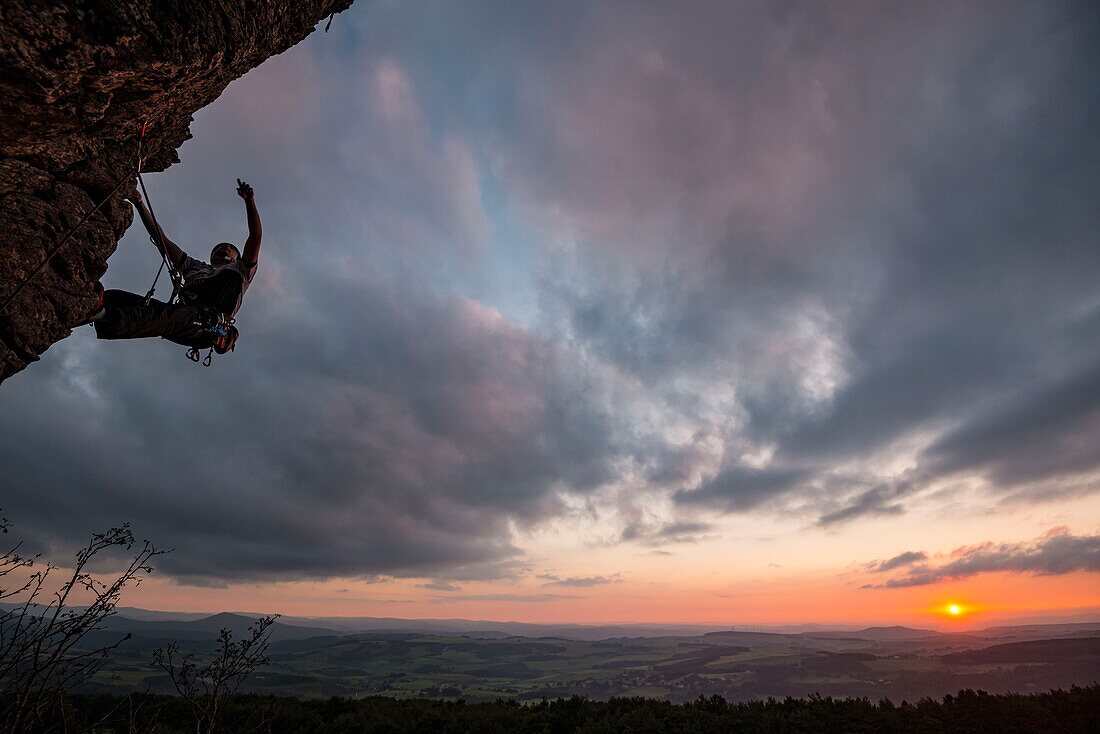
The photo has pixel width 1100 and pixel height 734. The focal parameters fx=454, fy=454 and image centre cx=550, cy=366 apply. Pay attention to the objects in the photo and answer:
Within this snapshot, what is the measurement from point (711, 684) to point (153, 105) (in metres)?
113

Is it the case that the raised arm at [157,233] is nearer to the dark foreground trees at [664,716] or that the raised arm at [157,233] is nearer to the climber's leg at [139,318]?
the climber's leg at [139,318]

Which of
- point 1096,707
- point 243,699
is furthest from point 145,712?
point 1096,707

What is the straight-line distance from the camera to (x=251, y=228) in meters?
7.53

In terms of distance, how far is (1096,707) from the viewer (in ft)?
30.1

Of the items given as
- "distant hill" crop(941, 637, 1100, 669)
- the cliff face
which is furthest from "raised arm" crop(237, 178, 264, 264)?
"distant hill" crop(941, 637, 1100, 669)

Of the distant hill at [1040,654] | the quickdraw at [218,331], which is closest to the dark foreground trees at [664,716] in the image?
the quickdraw at [218,331]

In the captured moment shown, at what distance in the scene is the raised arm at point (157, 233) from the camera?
6479 millimetres

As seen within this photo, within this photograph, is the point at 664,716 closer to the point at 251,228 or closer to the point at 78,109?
the point at 251,228

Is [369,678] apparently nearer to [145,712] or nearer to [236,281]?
[145,712]

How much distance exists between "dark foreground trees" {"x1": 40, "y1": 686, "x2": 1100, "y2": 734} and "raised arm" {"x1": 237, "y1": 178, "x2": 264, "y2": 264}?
7909mm

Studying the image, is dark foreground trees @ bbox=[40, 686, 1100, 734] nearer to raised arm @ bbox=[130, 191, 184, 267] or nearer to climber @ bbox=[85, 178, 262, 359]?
climber @ bbox=[85, 178, 262, 359]

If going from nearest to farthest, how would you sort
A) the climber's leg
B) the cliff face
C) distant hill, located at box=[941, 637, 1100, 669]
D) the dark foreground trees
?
the cliff face, the climber's leg, the dark foreground trees, distant hill, located at box=[941, 637, 1100, 669]

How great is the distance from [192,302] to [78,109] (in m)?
2.79

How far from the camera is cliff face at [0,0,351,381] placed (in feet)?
14.0
